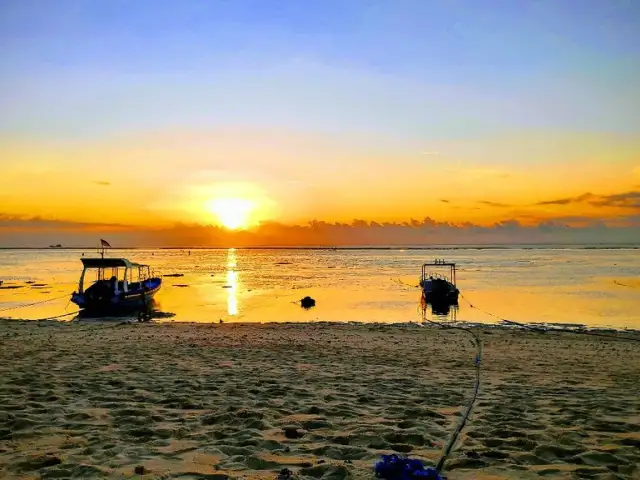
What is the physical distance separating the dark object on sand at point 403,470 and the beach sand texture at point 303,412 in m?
0.17

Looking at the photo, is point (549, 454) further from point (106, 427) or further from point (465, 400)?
point (106, 427)

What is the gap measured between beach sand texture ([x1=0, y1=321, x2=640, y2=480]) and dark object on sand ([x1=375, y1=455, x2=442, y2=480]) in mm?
174

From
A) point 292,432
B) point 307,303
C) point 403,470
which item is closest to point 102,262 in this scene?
point 307,303

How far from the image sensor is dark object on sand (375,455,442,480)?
16.5ft

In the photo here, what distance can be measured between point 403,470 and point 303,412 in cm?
297

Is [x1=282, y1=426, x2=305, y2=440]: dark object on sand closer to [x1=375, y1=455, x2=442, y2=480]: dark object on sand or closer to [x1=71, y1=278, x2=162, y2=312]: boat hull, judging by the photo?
[x1=375, y1=455, x2=442, y2=480]: dark object on sand

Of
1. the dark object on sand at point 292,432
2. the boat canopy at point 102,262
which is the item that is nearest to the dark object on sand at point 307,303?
the boat canopy at point 102,262

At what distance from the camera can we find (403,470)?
513 centimetres

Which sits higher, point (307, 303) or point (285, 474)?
point (285, 474)

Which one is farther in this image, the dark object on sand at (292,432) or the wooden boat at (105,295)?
the wooden boat at (105,295)

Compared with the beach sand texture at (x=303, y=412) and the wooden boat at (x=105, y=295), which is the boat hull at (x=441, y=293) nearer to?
the wooden boat at (x=105, y=295)

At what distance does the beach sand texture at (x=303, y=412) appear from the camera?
18.6 ft

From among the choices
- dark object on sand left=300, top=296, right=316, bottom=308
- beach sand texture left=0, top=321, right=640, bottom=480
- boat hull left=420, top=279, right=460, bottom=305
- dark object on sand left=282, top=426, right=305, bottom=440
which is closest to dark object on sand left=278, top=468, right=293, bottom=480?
beach sand texture left=0, top=321, right=640, bottom=480

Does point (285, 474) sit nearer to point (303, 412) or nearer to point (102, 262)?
point (303, 412)
